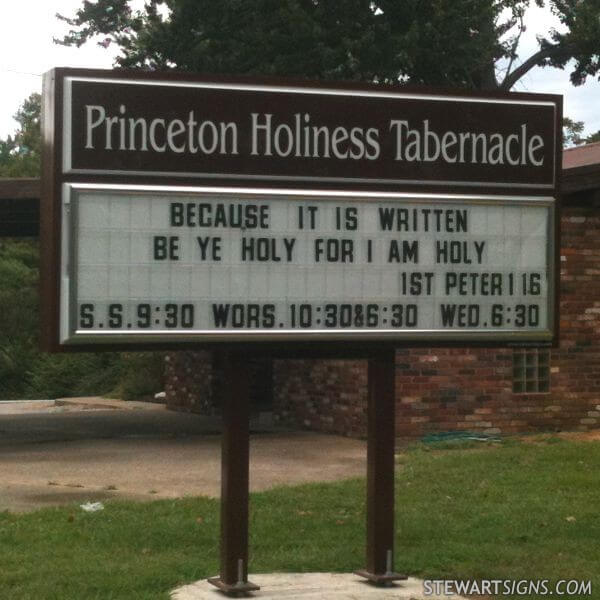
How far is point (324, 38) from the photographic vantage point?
30531mm

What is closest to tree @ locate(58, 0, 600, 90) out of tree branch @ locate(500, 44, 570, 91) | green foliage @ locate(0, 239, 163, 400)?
tree branch @ locate(500, 44, 570, 91)

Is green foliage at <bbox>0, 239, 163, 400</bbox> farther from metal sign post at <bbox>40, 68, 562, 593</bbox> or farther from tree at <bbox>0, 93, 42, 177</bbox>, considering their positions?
metal sign post at <bbox>40, 68, 562, 593</bbox>

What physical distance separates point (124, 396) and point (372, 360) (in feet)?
→ 75.9

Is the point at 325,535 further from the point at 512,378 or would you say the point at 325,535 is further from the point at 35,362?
the point at 35,362

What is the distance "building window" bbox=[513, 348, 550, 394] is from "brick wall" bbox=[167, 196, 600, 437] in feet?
0.36

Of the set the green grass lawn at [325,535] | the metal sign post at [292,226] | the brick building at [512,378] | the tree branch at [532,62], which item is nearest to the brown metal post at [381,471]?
the metal sign post at [292,226]

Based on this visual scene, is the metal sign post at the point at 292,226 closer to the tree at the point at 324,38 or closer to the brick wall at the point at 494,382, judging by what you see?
the brick wall at the point at 494,382

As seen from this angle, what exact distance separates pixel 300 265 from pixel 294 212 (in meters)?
0.34

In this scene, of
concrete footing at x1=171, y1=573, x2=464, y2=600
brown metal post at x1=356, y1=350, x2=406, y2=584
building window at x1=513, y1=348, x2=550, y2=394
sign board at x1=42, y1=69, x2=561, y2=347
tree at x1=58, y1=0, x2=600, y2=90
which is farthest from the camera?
tree at x1=58, y1=0, x2=600, y2=90

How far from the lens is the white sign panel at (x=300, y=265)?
8828 mm

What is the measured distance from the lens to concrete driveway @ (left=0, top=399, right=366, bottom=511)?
14.9 m

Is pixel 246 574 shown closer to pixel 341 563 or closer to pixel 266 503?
pixel 341 563

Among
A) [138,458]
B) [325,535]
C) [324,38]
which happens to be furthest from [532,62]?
[325,535]

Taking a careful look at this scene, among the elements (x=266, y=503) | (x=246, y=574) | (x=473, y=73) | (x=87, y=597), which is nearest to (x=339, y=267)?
(x=246, y=574)
